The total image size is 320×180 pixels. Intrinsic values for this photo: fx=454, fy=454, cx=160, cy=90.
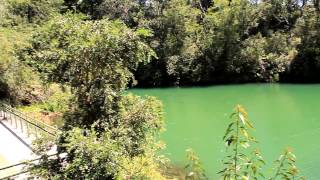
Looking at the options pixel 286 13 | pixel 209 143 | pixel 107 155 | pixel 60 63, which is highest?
pixel 286 13

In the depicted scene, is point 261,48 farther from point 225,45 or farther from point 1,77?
point 1,77

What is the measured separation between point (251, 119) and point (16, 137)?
15.3 m

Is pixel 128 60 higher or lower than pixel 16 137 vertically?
higher

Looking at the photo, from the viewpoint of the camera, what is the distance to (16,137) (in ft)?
64.7

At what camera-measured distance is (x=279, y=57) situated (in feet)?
160

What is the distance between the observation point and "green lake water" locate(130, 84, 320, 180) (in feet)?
65.8

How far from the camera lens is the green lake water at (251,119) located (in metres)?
20.1

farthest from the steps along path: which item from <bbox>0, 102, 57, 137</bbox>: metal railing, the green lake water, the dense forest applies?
the green lake water

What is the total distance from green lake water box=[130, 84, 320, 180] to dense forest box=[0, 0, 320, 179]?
162 inches

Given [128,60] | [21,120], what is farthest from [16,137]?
[128,60]

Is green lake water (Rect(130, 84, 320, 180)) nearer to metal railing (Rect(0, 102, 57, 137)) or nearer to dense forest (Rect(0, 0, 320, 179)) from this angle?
dense forest (Rect(0, 0, 320, 179))

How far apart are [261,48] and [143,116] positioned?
1592 inches

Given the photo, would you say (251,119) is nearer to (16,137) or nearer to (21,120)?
(21,120)

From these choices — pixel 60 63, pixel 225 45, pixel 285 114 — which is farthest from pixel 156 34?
pixel 60 63
